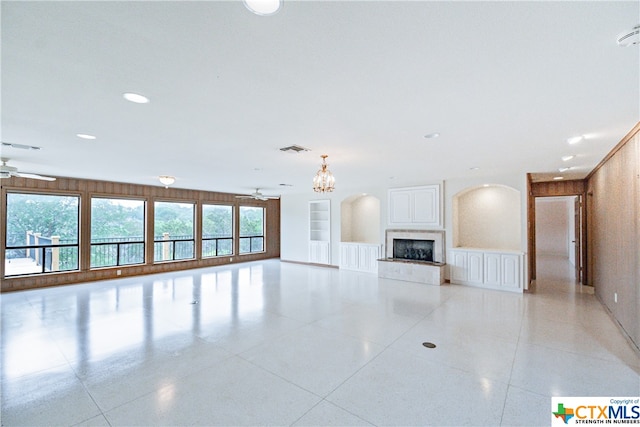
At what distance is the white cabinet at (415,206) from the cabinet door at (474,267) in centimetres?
105

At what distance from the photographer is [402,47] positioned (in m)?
1.78

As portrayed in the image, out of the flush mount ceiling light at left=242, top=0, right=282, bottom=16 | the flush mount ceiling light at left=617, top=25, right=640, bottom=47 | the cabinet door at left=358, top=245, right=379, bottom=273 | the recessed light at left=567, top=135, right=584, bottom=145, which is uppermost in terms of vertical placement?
the flush mount ceiling light at left=242, top=0, right=282, bottom=16

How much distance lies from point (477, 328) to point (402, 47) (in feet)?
13.1

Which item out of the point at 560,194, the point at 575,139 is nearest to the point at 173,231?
the point at 575,139

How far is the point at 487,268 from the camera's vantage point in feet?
21.9

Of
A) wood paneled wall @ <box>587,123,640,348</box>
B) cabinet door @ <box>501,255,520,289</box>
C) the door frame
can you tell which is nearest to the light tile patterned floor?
wood paneled wall @ <box>587,123,640,348</box>

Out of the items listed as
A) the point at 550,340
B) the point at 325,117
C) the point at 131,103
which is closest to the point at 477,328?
the point at 550,340

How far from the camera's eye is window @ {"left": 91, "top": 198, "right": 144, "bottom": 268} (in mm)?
7723

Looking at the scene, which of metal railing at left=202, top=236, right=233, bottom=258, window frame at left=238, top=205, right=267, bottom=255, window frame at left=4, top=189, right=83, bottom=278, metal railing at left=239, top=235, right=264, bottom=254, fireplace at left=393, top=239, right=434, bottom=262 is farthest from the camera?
metal railing at left=239, top=235, right=264, bottom=254

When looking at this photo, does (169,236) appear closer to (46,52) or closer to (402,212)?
(402,212)

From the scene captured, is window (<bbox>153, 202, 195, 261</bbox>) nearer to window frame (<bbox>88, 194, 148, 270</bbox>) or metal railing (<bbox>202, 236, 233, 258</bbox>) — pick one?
window frame (<bbox>88, 194, 148, 270</bbox>)

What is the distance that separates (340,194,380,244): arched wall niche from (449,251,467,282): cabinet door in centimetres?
264

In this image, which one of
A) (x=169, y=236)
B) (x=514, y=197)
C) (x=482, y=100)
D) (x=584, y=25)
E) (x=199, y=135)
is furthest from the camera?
(x=169, y=236)

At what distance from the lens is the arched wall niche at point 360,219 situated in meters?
9.58
